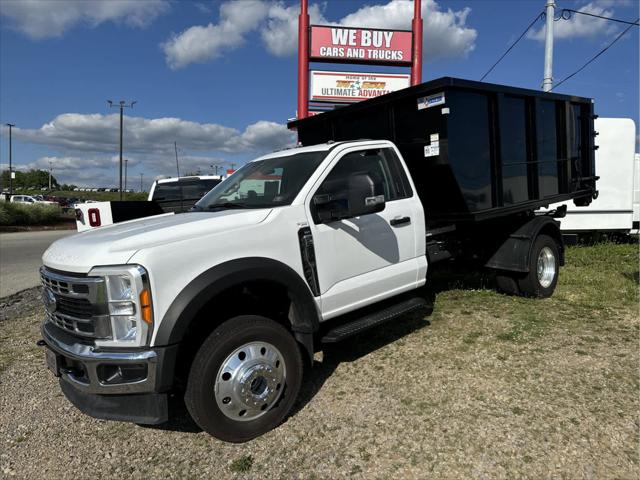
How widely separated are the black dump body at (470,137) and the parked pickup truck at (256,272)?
31 millimetres

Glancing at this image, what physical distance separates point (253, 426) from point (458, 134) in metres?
3.64

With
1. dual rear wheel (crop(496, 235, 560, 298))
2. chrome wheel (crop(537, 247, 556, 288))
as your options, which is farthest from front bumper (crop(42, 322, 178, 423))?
chrome wheel (crop(537, 247, 556, 288))

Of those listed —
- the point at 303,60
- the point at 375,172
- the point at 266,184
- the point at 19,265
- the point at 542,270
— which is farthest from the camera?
the point at 303,60

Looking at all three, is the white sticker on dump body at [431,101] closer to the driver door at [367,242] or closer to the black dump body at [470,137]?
the black dump body at [470,137]

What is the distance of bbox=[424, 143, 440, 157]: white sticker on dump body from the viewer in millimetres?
4973

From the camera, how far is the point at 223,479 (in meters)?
2.86

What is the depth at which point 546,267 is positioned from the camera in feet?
21.4

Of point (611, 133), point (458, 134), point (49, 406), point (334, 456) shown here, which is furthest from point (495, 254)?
point (611, 133)

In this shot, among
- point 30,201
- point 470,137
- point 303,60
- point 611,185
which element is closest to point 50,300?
point 470,137

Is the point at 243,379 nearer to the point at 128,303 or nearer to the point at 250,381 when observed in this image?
the point at 250,381

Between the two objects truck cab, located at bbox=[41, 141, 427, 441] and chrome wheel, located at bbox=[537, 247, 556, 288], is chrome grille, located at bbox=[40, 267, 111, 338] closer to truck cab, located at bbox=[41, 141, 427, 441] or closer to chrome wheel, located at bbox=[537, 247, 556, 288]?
truck cab, located at bbox=[41, 141, 427, 441]

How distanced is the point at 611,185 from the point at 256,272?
1055 cm

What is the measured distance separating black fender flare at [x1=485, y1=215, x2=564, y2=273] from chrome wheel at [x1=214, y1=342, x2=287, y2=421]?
3871 mm

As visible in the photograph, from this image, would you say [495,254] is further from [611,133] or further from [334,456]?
[611,133]
